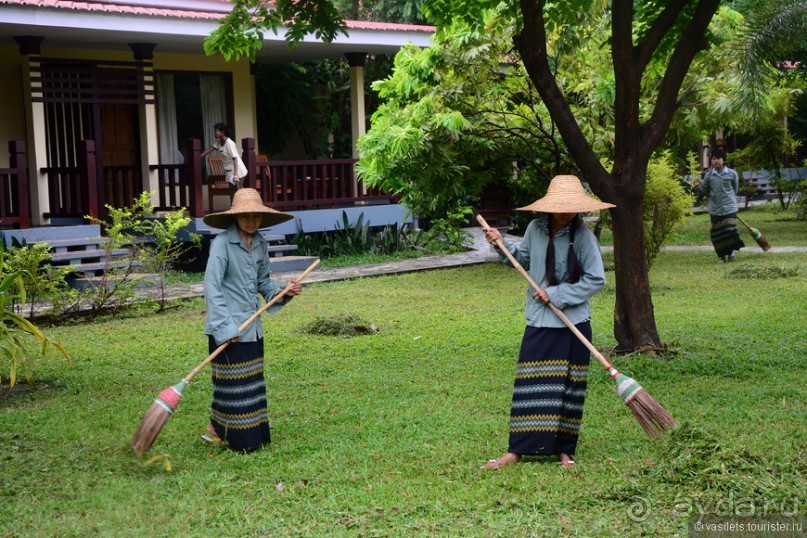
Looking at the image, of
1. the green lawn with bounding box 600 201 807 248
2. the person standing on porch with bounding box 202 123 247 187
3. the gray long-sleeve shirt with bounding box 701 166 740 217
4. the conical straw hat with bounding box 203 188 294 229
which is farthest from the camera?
the green lawn with bounding box 600 201 807 248

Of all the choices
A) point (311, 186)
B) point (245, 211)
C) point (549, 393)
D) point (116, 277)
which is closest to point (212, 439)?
point (245, 211)

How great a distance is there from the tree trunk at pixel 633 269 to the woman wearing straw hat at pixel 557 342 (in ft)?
8.68

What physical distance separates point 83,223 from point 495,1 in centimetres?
781

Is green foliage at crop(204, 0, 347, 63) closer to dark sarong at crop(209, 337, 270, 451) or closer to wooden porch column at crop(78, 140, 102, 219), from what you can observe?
dark sarong at crop(209, 337, 270, 451)

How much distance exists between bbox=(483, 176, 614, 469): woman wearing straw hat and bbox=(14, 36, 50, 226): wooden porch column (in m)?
10.6

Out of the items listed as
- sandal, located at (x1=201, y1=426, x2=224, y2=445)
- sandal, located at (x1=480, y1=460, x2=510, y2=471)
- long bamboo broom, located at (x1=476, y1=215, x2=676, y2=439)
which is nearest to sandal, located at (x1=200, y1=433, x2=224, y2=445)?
sandal, located at (x1=201, y1=426, x2=224, y2=445)

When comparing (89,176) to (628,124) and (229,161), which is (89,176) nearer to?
(229,161)

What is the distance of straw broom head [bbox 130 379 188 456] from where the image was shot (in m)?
5.70

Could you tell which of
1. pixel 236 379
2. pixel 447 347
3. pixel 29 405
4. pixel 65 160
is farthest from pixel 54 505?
pixel 65 160

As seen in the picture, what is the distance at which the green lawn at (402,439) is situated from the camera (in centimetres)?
491

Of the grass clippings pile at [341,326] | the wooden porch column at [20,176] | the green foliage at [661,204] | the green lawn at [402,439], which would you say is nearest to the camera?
the green lawn at [402,439]

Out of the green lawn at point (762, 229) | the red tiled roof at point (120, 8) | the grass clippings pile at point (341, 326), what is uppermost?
the red tiled roof at point (120, 8)

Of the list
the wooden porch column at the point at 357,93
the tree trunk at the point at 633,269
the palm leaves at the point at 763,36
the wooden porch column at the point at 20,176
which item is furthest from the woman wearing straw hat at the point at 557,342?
the wooden porch column at the point at 357,93

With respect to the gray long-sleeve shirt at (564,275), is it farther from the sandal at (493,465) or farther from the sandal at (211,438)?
the sandal at (211,438)
